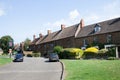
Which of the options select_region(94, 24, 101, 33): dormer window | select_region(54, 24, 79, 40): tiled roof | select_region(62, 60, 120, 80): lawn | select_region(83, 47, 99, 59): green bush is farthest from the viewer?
select_region(54, 24, 79, 40): tiled roof

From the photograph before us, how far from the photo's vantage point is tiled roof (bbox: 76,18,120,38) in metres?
63.5

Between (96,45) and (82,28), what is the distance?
1408cm

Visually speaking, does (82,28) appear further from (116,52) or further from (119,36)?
(116,52)

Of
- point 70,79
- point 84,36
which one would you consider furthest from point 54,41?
point 70,79

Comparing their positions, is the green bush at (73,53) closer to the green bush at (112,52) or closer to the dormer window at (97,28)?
the green bush at (112,52)

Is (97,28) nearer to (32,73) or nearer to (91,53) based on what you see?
(91,53)

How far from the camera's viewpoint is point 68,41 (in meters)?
81.9

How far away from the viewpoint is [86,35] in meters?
72.8

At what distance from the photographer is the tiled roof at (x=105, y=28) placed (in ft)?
208

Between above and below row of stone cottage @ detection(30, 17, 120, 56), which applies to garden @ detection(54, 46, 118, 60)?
below

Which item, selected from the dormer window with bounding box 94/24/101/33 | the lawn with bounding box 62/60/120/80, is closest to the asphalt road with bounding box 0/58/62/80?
the lawn with bounding box 62/60/120/80

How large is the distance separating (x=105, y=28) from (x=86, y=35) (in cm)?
718

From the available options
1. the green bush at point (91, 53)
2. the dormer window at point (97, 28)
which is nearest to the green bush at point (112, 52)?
the green bush at point (91, 53)

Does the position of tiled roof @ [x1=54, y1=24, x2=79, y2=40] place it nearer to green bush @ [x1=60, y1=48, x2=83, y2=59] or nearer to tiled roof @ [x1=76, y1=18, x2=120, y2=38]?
tiled roof @ [x1=76, y1=18, x2=120, y2=38]
